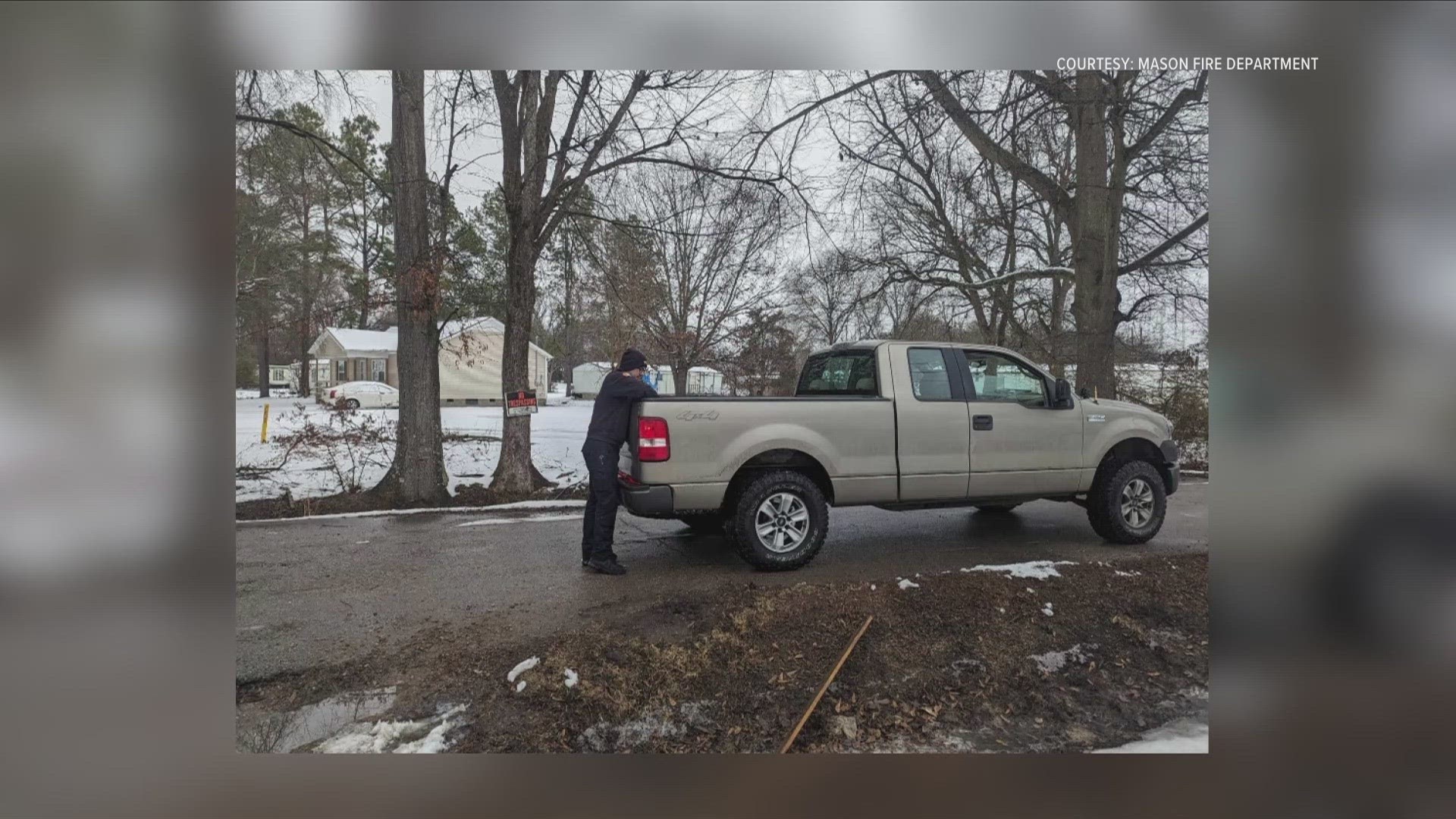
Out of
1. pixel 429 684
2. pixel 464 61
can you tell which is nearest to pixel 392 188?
pixel 464 61

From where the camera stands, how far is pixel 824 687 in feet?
8.01

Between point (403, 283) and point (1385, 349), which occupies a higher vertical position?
point (403, 283)

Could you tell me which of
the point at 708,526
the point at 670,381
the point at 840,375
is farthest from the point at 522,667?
the point at 840,375

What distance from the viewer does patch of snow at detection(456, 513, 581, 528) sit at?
4766mm

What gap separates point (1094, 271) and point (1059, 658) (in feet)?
11.5

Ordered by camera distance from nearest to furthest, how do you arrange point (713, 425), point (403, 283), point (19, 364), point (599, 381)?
1. point (19, 364)
2. point (713, 425)
3. point (599, 381)
4. point (403, 283)

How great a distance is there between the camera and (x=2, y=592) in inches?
87.5

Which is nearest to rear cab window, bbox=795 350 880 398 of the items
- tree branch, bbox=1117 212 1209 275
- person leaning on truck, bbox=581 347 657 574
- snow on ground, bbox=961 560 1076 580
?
snow on ground, bbox=961 560 1076 580

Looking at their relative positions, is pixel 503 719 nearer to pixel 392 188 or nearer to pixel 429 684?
pixel 429 684

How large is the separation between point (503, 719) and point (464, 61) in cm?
288

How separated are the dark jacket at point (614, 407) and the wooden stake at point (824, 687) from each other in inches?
74.7

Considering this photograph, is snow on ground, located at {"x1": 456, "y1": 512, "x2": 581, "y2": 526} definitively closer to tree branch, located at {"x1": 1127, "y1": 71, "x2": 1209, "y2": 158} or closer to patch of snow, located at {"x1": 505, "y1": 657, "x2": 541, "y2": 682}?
patch of snow, located at {"x1": 505, "y1": 657, "x2": 541, "y2": 682}

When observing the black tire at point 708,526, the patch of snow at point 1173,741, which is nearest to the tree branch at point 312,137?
the black tire at point 708,526

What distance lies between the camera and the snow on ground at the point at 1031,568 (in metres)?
3.46
